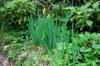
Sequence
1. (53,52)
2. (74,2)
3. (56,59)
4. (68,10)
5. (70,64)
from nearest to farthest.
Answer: (70,64) → (56,59) → (53,52) → (68,10) → (74,2)

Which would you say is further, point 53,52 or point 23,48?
point 23,48

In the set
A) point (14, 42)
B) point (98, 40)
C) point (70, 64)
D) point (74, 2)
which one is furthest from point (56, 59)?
point (74, 2)

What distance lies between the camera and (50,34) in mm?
3566

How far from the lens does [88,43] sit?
321cm

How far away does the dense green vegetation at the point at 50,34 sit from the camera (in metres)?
3.05

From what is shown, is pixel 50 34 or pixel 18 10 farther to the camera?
pixel 18 10

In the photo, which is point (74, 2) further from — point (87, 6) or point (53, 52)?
point (53, 52)

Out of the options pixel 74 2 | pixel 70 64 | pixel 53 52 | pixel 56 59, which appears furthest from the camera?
pixel 74 2

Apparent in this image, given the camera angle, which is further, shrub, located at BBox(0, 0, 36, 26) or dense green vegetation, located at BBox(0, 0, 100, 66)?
shrub, located at BBox(0, 0, 36, 26)

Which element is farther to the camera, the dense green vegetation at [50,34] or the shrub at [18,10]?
the shrub at [18,10]

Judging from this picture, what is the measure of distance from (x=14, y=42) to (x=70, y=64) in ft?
4.83

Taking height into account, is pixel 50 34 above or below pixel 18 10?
below

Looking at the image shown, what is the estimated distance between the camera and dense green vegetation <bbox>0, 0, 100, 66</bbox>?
3.05m

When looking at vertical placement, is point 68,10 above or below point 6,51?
above
